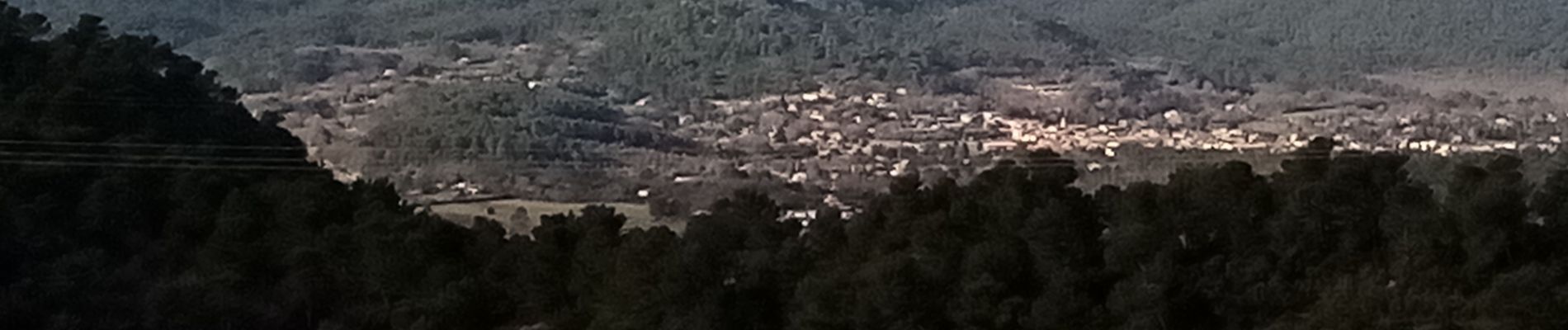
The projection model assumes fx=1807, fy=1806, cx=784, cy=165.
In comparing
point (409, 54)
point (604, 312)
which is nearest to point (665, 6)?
point (409, 54)

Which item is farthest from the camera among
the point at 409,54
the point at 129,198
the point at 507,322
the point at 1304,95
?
the point at 409,54

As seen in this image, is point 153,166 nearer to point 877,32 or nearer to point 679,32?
point 679,32

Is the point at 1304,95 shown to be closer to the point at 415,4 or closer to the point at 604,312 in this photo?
the point at 604,312

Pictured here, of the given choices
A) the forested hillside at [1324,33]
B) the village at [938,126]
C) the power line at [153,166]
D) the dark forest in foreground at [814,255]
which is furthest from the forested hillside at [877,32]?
the dark forest in foreground at [814,255]

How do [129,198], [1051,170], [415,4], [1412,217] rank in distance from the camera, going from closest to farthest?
[1412,217] < [1051,170] < [129,198] < [415,4]

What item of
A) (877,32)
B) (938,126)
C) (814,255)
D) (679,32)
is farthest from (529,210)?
(877,32)

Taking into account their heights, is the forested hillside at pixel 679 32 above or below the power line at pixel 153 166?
above

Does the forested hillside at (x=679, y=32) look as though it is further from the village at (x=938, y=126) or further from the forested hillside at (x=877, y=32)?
the village at (x=938, y=126)
